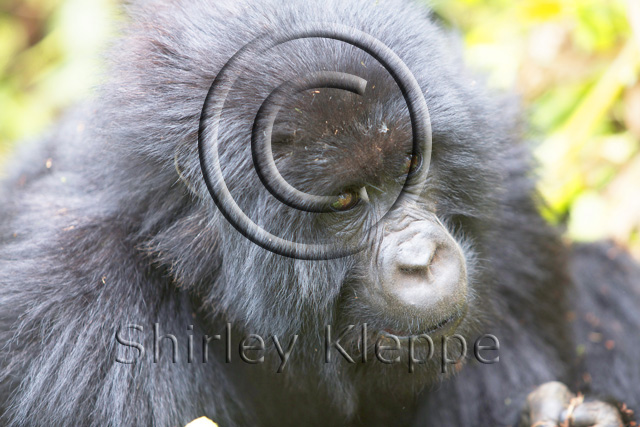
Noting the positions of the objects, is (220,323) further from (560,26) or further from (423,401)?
(560,26)

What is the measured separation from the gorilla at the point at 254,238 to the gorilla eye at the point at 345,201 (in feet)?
0.03

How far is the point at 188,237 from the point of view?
2783mm

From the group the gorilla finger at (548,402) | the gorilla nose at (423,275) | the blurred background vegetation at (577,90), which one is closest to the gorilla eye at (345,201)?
the gorilla nose at (423,275)

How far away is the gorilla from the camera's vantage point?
2.59 metres

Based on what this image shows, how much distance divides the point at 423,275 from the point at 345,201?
0.41 m

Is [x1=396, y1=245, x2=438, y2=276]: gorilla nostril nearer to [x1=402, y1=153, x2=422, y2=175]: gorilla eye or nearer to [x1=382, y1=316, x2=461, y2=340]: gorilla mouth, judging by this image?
[x1=382, y1=316, x2=461, y2=340]: gorilla mouth

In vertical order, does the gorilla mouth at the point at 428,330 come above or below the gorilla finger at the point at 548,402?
above

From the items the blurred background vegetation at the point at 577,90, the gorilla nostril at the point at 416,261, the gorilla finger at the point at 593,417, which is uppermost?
the gorilla nostril at the point at 416,261

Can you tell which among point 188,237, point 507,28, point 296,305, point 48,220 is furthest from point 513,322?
point 507,28

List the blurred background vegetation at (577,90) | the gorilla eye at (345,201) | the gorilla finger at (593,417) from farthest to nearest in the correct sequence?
the blurred background vegetation at (577,90) < the gorilla finger at (593,417) < the gorilla eye at (345,201)

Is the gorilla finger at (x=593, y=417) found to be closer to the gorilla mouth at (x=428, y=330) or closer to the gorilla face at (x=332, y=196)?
the gorilla face at (x=332, y=196)

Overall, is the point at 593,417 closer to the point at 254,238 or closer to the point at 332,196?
the point at 332,196

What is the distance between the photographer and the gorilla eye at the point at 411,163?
271cm

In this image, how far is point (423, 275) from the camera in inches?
99.9
